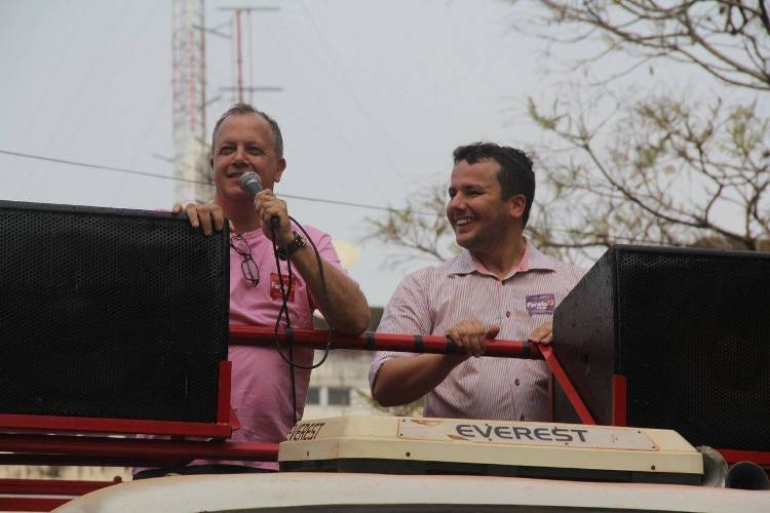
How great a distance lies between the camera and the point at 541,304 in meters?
4.85

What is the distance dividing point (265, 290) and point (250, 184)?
1.12 ft

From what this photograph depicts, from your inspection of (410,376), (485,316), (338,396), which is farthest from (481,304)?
(338,396)

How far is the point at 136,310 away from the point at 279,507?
1.49m

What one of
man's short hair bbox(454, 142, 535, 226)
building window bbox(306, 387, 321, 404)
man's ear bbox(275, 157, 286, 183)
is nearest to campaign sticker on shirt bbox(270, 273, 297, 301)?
man's ear bbox(275, 157, 286, 183)

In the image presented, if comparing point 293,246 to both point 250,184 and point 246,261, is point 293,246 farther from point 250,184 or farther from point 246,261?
point 246,261

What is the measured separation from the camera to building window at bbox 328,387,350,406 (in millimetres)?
28016

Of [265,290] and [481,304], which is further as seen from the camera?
[481,304]

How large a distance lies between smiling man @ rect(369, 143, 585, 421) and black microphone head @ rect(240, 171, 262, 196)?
2.08 feet

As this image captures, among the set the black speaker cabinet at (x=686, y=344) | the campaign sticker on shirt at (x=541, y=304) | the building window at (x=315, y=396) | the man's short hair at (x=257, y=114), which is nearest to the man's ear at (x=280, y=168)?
the man's short hair at (x=257, y=114)

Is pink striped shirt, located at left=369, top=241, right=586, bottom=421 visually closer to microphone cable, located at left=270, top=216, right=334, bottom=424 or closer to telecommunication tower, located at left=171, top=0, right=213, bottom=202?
microphone cable, located at left=270, top=216, right=334, bottom=424

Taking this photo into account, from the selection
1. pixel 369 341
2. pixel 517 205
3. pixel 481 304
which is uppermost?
pixel 517 205

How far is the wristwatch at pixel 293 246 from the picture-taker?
4211 mm

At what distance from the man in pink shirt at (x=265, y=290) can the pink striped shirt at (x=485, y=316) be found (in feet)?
0.97

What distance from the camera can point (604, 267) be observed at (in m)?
3.99
